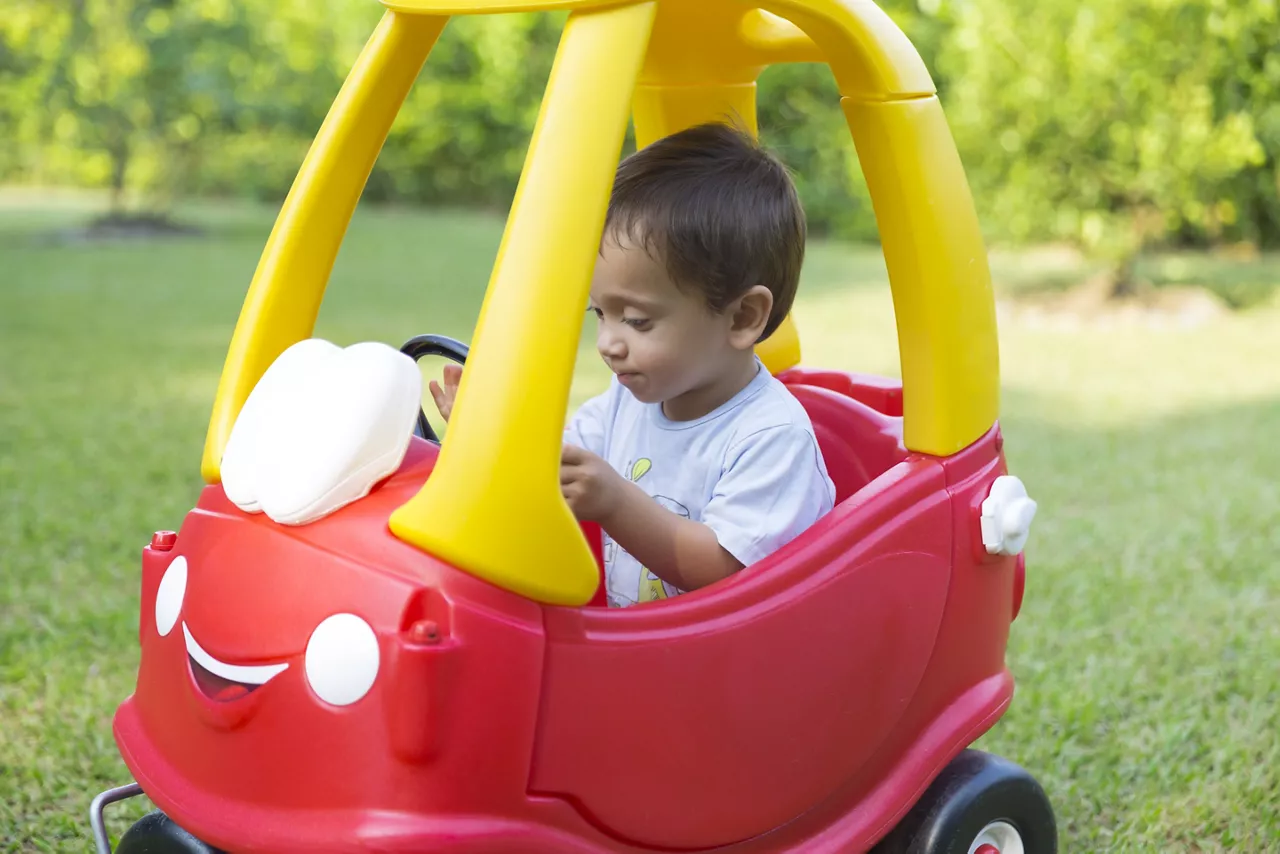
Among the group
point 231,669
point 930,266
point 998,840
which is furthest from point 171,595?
point 998,840

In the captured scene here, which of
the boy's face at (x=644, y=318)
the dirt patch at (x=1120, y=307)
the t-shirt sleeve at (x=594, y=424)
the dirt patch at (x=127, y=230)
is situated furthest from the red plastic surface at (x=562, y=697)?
the dirt patch at (x=127, y=230)

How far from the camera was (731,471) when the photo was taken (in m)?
1.43

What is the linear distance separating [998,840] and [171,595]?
37.5 inches

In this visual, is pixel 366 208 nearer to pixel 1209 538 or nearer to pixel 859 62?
pixel 1209 538

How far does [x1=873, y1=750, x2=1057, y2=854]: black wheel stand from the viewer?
150 centimetres

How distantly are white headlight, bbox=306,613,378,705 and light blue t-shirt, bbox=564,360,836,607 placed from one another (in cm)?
40

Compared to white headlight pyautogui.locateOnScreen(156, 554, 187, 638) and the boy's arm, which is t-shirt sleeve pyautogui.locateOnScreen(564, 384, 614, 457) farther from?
white headlight pyautogui.locateOnScreen(156, 554, 187, 638)

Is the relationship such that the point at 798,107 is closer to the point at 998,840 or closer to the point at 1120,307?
the point at 1120,307

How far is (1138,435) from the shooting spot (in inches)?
160

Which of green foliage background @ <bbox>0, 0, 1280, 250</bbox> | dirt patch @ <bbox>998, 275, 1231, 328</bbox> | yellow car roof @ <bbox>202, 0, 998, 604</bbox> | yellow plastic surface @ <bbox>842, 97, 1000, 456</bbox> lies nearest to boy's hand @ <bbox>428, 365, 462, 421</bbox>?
yellow car roof @ <bbox>202, 0, 998, 604</bbox>

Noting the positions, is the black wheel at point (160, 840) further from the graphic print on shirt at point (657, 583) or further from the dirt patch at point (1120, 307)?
the dirt patch at point (1120, 307)

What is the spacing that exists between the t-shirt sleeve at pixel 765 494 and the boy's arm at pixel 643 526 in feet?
0.08

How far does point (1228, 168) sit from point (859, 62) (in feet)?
16.8

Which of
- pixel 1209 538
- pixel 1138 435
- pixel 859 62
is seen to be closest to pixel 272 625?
pixel 859 62
